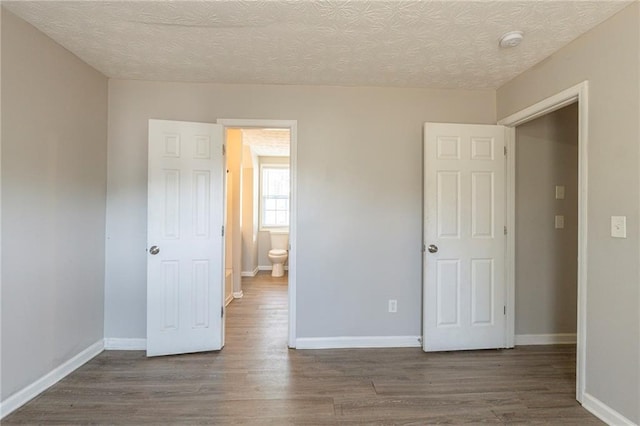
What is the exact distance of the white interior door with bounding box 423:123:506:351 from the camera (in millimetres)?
2803

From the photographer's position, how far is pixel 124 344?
2803 mm

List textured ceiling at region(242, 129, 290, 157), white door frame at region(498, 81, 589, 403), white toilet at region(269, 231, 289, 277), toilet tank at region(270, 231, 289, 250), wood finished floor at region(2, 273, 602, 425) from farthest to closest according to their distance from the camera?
toilet tank at region(270, 231, 289, 250) → white toilet at region(269, 231, 289, 277) → textured ceiling at region(242, 129, 290, 157) → white door frame at region(498, 81, 589, 403) → wood finished floor at region(2, 273, 602, 425)

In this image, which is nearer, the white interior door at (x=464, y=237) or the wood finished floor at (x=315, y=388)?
the wood finished floor at (x=315, y=388)

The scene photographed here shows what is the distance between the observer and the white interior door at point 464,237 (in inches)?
110

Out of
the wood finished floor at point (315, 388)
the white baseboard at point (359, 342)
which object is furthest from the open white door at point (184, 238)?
the white baseboard at point (359, 342)

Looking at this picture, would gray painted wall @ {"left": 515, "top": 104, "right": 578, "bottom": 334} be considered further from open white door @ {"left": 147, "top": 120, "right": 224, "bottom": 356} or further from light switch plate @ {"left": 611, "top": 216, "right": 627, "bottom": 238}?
open white door @ {"left": 147, "top": 120, "right": 224, "bottom": 356}

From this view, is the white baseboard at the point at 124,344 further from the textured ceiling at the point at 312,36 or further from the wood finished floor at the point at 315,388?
the textured ceiling at the point at 312,36

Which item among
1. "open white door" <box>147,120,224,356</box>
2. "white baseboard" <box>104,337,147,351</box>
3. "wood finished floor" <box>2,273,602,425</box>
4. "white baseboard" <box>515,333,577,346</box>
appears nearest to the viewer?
"wood finished floor" <box>2,273,602,425</box>

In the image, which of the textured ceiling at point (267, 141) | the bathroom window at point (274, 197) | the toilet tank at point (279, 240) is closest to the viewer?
the textured ceiling at point (267, 141)

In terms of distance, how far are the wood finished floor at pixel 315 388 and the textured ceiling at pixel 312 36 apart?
240 cm

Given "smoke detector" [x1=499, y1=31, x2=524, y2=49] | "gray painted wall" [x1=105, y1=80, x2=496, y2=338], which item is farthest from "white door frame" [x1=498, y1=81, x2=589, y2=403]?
"gray painted wall" [x1=105, y1=80, x2=496, y2=338]

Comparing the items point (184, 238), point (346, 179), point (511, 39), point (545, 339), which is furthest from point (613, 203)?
point (184, 238)

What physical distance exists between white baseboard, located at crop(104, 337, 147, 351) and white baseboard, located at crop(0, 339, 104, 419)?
52 mm

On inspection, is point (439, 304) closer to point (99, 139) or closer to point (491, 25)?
point (491, 25)
